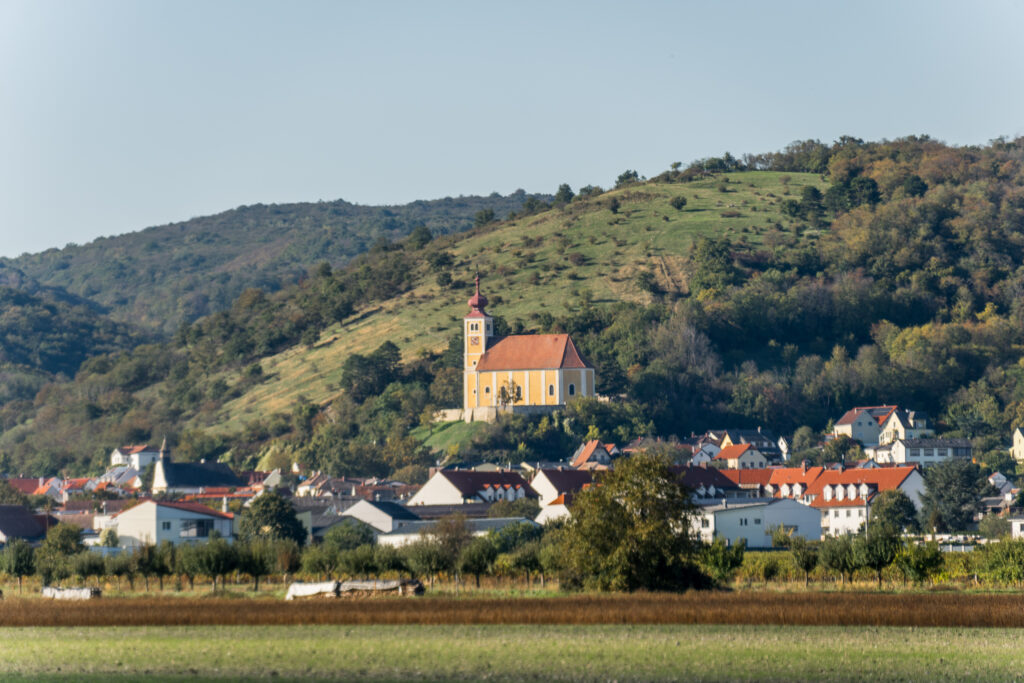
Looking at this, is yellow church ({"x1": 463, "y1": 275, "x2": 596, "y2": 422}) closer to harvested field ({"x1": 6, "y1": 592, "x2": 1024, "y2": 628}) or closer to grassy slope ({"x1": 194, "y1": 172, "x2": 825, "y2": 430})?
grassy slope ({"x1": 194, "y1": 172, "x2": 825, "y2": 430})

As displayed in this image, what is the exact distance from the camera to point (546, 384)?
141 m

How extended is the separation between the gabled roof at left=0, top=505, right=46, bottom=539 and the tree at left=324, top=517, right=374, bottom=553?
16.9 metres

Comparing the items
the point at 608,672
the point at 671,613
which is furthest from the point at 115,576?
the point at 608,672

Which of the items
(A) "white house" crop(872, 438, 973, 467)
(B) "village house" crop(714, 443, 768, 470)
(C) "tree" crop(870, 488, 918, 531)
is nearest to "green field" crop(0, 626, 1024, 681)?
(C) "tree" crop(870, 488, 918, 531)

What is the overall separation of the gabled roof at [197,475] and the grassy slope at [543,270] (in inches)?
1034

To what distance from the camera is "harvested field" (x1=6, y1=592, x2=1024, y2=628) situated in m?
40.8

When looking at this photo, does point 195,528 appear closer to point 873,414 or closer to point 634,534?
point 634,534

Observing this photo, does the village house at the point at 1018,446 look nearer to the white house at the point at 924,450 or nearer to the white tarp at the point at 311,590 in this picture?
the white house at the point at 924,450

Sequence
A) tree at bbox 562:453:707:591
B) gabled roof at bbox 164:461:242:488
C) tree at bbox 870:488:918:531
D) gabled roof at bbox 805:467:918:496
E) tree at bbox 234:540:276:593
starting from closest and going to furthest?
tree at bbox 562:453:707:591
tree at bbox 234:540:276:593
tree at bbox 870:488:918:531
gabled roof at bbox 805:467:918:496
gabled roof at bbox 164:461:242:488

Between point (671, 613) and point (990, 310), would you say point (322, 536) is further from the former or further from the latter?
point (990, 310)

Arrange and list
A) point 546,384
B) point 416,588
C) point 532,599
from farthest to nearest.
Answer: point 546,384
point 416,588
point 532,599

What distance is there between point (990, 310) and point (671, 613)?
13004cm

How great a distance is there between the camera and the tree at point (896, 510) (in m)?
90.9

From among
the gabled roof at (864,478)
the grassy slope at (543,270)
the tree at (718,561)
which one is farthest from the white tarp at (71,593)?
the grassy slope at (543,270)
